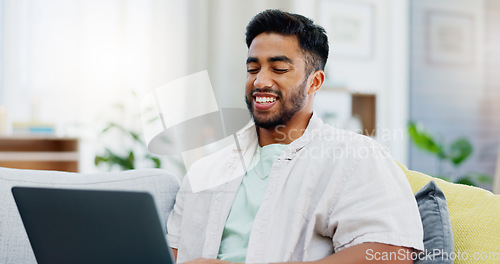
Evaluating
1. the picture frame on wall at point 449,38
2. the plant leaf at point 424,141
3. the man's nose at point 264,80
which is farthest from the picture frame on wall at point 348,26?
the man's nose at point 264,80

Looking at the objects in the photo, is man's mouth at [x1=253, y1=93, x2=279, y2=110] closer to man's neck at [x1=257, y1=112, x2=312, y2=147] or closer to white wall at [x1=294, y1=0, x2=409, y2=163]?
man's neck at [x1=257, y1=112, x2=312, y2=147]

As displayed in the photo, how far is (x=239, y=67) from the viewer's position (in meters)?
3.91

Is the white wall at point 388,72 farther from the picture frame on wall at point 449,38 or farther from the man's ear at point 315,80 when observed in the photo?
Result: the man's ear at point 315,80

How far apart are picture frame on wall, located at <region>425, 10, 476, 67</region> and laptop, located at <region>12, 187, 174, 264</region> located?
416 cm

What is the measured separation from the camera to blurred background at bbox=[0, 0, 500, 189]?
353 centimetres

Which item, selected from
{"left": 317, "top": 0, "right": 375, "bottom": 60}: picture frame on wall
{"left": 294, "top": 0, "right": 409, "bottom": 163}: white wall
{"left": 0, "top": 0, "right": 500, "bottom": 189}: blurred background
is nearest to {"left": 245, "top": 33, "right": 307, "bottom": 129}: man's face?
{"left": 0, "top": 0, "right": 500, "bottom": 189}: blurred background

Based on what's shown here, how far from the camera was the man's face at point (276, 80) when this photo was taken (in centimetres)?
145

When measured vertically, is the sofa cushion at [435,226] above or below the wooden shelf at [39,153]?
above

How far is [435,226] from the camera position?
3.92 ft

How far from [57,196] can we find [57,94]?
282 centimetres

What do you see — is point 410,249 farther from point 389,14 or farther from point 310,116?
point 389,14

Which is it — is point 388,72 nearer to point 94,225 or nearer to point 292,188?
point 292,188

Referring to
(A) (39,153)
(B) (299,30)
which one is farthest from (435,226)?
(A) (39,153)

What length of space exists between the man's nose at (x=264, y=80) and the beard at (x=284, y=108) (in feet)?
0.04
